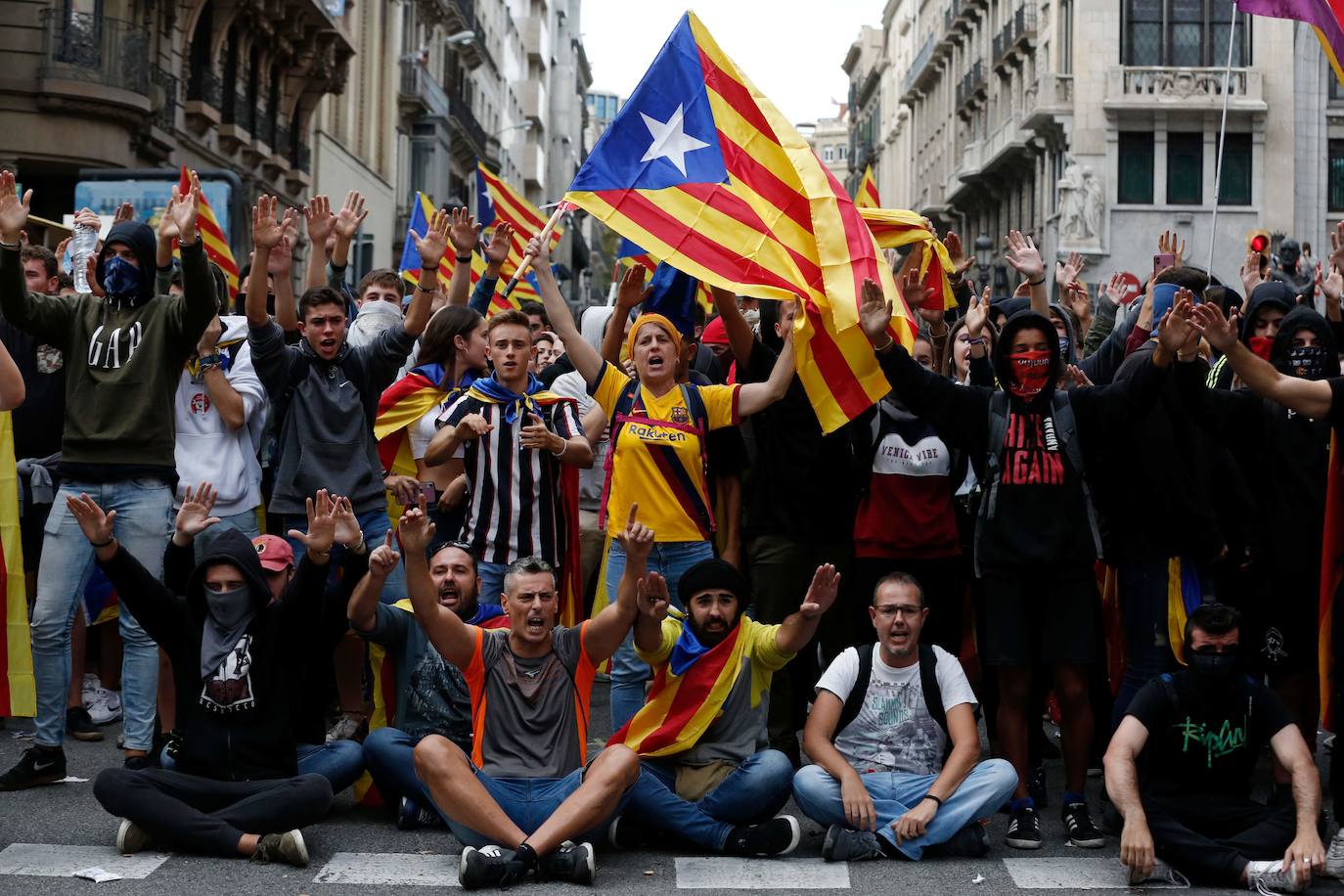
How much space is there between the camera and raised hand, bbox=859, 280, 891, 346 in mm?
6918

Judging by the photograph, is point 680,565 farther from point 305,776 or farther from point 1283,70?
point 1283,70

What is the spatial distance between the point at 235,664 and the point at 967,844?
2805 millimetres

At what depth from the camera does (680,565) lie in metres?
7.51

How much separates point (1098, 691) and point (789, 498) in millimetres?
1683

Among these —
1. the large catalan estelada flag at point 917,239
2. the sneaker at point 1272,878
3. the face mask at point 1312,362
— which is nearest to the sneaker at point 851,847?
the sneaker at point 1272,878

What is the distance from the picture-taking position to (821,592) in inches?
257

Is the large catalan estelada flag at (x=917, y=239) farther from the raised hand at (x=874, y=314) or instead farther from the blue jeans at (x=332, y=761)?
the blue jeans at (x=332, y=761)

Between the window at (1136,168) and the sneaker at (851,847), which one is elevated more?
the window at (1136,168)

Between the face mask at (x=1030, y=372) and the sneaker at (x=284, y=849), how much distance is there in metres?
3.19

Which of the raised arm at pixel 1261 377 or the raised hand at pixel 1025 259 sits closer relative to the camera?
the raised arm at pixel 1261 377

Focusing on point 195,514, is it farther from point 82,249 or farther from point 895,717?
point 82,249

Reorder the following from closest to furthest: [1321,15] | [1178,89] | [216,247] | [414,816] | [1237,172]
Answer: [414,816], [1321,15], [216,247], [1237,172], [1178,89]

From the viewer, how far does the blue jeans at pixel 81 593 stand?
281 inches

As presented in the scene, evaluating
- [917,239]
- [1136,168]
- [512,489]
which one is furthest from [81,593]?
[1136,168]
